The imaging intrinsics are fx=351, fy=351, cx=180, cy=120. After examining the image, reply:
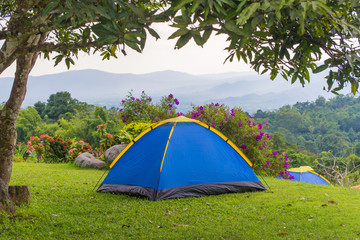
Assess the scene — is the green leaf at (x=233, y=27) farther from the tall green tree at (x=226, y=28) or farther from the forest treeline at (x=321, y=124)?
the forest treeline at (x=321, y=124)

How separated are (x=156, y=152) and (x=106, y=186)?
41.9 inches

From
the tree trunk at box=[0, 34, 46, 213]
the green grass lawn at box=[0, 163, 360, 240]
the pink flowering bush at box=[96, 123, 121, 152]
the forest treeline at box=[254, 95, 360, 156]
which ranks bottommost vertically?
the forest treeline at box=[254, 95, 360, 156]

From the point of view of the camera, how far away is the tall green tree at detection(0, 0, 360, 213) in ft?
6.59

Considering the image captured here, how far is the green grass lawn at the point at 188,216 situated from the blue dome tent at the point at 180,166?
0.22m

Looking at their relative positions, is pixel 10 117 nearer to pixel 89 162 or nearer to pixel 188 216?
pixel 188 216

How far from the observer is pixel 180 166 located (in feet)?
18.6

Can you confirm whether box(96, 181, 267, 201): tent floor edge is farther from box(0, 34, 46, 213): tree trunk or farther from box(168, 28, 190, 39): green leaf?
box(168, 28, 190, 39): green leaf

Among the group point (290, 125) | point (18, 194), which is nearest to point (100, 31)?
point (18, 194)

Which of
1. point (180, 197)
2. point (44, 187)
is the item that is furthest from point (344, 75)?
point (44, 187)

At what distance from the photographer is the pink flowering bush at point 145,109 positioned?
11156mm

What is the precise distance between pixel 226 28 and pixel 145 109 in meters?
9.30

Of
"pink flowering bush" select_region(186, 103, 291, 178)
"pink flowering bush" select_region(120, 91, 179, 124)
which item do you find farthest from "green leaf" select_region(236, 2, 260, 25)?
"pink flowering bush" select_region(120, 91, 179, 124)

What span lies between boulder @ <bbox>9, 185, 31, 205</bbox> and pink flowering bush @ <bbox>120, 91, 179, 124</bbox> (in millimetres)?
6635

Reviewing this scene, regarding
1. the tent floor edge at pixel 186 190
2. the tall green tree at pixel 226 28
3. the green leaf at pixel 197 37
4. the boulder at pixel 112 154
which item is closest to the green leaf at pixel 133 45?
the tall green tree at pixel 226 28
